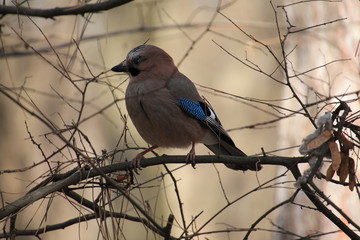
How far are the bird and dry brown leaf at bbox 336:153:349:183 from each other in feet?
3.94

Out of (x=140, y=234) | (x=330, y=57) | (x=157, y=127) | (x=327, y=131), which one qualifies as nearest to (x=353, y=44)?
(x=330, y=57)

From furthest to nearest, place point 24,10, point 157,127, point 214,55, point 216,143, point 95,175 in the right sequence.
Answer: point 214,55 → point 216,143 → point 157,127 → point 24,10 → point 95,175

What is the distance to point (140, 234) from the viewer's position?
33.5 feet

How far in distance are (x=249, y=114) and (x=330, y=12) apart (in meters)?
3.63

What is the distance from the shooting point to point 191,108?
15.5ft

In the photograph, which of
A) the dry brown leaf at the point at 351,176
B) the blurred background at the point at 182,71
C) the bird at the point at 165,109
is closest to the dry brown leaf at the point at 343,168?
the dry brown leaf at the point at 351,176

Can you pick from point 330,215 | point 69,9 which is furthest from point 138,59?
point 330,215

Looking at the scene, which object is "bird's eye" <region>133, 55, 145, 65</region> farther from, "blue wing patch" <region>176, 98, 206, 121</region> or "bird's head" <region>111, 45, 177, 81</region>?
"blue wing patch" <region>176, 98, 206, 121</region>

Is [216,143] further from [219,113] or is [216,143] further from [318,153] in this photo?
[219,113]

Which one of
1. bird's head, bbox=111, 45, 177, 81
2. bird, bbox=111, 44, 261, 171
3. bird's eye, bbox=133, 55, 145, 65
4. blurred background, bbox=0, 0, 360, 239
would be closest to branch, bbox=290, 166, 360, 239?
bird, bbox=111, 44, 261, 171

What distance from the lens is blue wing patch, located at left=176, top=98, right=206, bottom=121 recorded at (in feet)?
15.4

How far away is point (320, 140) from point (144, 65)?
2.18 m

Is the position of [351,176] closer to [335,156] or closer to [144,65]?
[335,156]

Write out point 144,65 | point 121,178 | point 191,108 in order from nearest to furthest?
point 121,178 → point 191,108 → point 144,65
